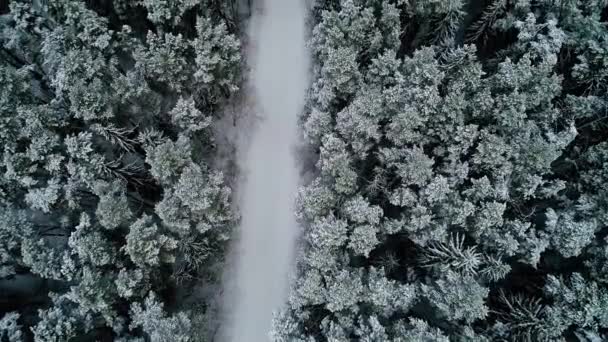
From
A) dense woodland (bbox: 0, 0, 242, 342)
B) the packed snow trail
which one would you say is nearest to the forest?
dense woodland (bbox: 0, 0, 242, 342)

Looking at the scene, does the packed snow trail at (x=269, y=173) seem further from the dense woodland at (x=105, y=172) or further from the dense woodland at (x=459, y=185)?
the dense woodland at (x=459, y=185)

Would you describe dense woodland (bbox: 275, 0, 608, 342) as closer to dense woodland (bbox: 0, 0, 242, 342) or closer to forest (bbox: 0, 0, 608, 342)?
forest (bbox: 0, 0, 608, 342)

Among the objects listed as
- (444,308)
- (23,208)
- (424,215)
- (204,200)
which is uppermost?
(23,208)

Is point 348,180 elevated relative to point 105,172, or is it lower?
lower

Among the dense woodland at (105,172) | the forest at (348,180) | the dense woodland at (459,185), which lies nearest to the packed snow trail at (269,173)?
the dense woodland at (105,172)

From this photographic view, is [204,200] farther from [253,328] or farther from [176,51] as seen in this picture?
[253,328]

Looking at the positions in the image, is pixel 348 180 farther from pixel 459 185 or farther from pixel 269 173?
pixel 269 173

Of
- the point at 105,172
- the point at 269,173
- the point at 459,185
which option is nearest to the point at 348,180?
the point at 459,185

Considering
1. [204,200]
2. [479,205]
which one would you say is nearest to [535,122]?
[479,205]
